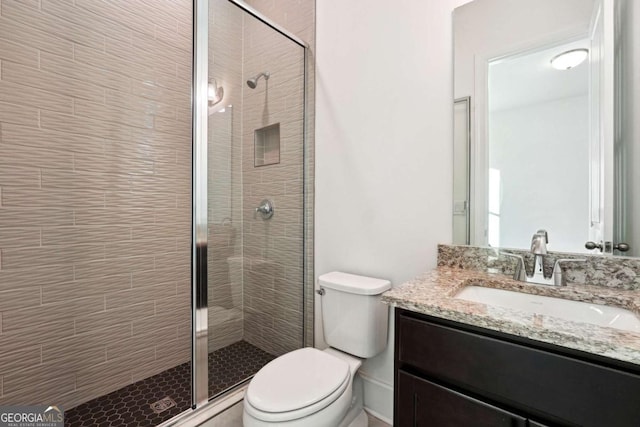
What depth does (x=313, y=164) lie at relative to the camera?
189 centimetres

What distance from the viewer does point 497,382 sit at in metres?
0.75

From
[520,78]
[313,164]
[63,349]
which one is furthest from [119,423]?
[520,78]

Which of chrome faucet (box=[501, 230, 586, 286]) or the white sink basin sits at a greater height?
chrome faucet (box=[501, 230, 586, 286])

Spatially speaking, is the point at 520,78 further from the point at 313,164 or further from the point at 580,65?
the point at 313,164

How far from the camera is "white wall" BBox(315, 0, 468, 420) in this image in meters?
1.40

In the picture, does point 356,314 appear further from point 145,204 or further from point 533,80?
point 145,204

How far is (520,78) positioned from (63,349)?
8.33 ft

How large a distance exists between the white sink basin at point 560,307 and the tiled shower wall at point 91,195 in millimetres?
1772

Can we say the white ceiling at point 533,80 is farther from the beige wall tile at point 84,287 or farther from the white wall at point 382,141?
the beige wall tile at point 84,287

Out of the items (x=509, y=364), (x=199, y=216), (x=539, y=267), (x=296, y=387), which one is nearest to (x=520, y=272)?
(x=539, y=267)

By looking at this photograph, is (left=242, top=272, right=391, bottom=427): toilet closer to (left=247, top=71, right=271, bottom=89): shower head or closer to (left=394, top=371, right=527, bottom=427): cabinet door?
(left=394, top=371, right=527, bottom=427): cabinet door

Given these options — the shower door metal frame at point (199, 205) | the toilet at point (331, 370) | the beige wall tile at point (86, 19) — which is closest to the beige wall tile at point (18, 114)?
the beige wall tile at point (86, 19)

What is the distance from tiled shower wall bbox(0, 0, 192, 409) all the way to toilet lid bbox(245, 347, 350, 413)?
1.07 meters

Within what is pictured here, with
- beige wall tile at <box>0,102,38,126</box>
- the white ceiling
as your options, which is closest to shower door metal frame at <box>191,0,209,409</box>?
beige wall tile at <box>0,102,38,126</box>
